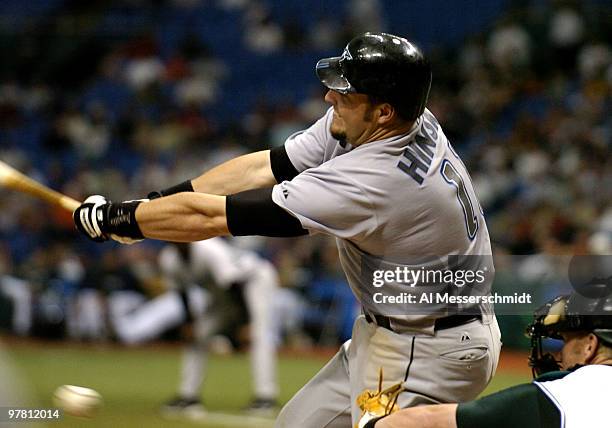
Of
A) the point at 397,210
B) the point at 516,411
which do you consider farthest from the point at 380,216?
the point at 516,411

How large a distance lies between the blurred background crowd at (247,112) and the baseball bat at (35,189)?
772 cm

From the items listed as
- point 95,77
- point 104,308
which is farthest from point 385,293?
point 95,77

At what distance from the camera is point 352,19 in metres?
17.8

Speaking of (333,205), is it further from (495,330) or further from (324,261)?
(324,261)

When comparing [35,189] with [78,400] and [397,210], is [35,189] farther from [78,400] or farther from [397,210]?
[397,210]

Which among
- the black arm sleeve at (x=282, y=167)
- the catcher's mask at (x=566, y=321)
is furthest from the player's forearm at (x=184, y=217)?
the catcher's mask at (x=566, y=321)

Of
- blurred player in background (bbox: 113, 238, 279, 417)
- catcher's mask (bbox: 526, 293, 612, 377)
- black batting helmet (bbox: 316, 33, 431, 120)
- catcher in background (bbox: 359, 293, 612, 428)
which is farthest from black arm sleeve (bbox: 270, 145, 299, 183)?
blurred player in background (bbox: 113, 238, 279, 417)

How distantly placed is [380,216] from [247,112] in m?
14.2

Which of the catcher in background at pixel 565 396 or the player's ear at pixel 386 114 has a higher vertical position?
the player's ear at pixel 386 114

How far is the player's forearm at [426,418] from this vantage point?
3.12m

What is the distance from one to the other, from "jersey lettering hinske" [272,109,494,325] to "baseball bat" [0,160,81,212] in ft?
4.13

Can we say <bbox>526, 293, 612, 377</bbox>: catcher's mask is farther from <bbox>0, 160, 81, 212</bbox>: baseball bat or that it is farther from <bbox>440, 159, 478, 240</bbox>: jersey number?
<bbox>0, 160, 81, 212</bbox>: baseball bat

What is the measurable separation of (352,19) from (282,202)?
14.3m

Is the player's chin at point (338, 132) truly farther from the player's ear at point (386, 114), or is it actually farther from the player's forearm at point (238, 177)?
the player's forearm at point (238, 177)
